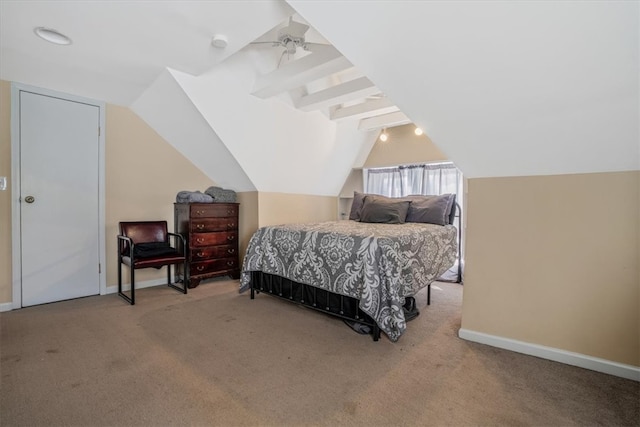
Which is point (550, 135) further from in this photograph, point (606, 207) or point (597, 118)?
point (606, 207)

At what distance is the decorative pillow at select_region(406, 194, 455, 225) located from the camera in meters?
3.60

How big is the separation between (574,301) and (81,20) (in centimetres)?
361

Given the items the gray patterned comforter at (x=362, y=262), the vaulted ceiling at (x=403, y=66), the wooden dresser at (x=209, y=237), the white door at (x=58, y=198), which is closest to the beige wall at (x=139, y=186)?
the white door at (x=58, y=198)

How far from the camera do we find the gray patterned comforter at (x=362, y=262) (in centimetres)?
209

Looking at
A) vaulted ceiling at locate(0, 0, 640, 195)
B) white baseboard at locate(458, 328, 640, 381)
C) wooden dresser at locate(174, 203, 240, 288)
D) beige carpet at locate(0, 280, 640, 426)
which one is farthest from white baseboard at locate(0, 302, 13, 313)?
white baseboard at locate(458, 328, 640, 381)

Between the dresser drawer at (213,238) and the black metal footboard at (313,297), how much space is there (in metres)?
0.78

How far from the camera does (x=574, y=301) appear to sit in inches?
72.4

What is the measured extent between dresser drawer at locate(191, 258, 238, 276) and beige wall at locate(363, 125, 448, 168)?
2.68 meters

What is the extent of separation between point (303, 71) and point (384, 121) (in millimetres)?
1818

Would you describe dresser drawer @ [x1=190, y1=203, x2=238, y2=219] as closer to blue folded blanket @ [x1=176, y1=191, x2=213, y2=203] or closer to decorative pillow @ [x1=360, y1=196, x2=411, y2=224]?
blue folded blanket @ [x1=176, y1=191, x2=213, y2=203]

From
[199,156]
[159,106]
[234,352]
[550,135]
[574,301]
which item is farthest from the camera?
[199,156]

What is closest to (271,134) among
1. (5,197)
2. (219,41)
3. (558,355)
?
(219,41)

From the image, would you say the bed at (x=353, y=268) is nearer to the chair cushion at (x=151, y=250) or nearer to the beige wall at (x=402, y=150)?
the chair cushion at (x=151, y=250)

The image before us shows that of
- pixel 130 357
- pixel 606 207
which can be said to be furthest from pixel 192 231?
pixel 606 207
